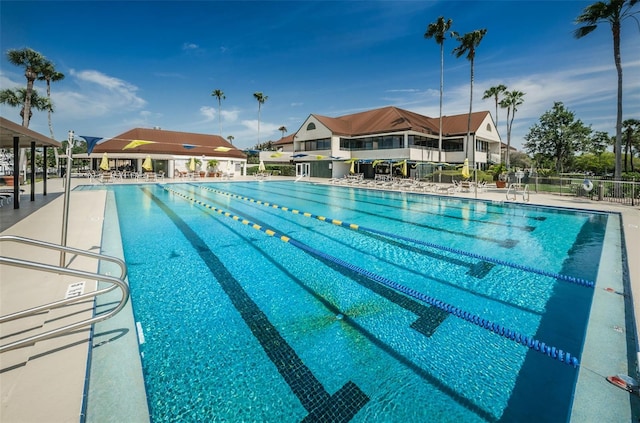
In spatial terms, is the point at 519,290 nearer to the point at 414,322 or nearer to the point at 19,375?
the point at 414,322

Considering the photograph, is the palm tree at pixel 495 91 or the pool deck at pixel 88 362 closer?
the pool deck at pixel 88 362

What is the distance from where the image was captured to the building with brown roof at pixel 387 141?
33062mm

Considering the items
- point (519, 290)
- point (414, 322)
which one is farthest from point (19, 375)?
point (519, 290)

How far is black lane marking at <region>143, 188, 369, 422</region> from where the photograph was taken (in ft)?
8.85

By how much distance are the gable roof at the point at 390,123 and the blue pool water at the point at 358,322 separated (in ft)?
88.0

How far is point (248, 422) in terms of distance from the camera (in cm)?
253

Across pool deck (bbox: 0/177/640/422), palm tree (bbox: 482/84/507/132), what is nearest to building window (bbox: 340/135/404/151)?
palm tree (bbox: 482/84/507/132)

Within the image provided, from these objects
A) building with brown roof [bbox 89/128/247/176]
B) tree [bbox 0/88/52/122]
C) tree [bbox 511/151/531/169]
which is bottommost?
building with brown roof [bbox 89/128/247/176]

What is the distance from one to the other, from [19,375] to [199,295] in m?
2.56

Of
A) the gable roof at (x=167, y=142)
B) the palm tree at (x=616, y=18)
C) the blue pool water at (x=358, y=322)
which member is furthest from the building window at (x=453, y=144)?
the blue pool water at (x=358, y=322)

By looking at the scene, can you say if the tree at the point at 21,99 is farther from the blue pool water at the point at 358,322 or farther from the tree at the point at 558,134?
the tree at the point at 558,134

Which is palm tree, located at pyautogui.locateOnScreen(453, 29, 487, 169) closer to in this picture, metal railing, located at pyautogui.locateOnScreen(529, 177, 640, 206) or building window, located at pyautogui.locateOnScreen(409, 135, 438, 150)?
building window, located at pyautogui.locateOnScreen(409, 135, 438, 150)

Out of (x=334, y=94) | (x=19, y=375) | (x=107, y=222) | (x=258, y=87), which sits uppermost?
(x=258, y=87)

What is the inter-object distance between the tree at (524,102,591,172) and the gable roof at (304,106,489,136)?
9.84m
